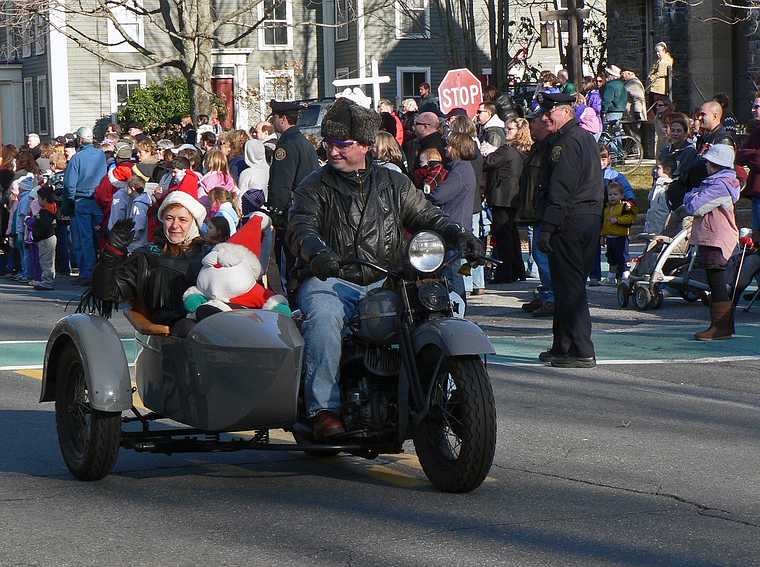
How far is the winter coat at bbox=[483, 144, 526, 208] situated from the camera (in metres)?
18.3

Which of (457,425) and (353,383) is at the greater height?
(353,383)

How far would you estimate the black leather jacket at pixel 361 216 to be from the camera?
783cm

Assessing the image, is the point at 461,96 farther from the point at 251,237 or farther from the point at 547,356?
the point at 251,237

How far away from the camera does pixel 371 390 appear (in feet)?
24.7

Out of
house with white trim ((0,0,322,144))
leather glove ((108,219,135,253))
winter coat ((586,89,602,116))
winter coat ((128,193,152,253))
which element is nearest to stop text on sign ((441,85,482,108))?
winter coat ((586,89,602,116))

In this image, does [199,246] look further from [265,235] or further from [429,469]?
[429,469]

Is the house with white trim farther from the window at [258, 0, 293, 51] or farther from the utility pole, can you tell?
the utility pole

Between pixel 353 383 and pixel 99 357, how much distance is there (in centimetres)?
128

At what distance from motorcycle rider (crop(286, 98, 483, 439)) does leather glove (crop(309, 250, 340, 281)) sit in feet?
0.57

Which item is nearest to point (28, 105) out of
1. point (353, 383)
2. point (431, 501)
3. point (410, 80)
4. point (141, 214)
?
point (410, 80)

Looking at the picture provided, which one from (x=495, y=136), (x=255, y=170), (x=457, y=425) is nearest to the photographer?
(x=457, y=425)

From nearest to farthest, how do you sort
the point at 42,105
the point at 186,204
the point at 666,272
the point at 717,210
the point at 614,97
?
the point at 186,204
the point at 717,210
the point at 666,272
the point at 614,97
the point at 42,105

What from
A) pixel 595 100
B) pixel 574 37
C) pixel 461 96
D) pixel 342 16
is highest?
pixel 342 16

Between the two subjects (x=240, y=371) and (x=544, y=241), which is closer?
(x=240, y=371)
